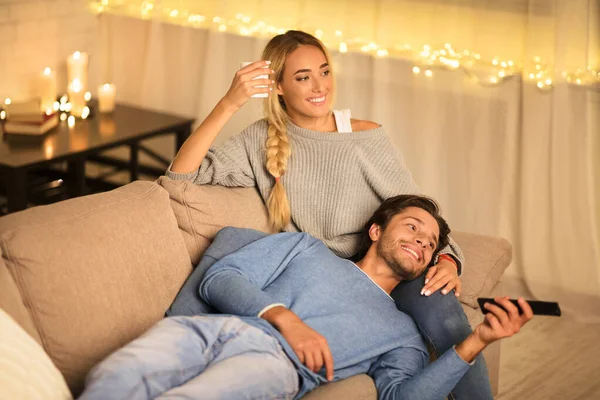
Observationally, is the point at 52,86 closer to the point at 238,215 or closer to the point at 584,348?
the point at 238,215

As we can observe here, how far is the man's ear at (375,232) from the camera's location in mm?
2441

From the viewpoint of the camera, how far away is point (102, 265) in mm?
2029

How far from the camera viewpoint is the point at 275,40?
2.76 m

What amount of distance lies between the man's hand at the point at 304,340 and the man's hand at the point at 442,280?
0.44 metres

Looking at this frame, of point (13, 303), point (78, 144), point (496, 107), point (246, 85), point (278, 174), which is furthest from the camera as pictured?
point (78, 144)

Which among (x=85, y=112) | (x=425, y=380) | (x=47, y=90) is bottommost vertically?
(x=425, y=380)

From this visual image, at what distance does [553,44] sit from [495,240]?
1017 mm

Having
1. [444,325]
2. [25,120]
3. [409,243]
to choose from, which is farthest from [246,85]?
[25,120]

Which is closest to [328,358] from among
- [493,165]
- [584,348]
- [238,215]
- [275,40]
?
[238,215]

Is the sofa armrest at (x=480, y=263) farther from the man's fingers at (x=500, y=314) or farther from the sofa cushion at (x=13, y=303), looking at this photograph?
the sofa cushion at (x=13, y=303)

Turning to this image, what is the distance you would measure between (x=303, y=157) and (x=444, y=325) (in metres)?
0.73

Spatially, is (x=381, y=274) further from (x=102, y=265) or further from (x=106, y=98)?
(x=106, y=98)

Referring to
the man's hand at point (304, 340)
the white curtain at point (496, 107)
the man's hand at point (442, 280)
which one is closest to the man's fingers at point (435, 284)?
the man's hand at point (442, 280)

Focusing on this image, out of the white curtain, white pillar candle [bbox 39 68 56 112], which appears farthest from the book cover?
the white curtain
